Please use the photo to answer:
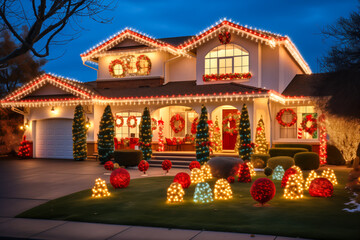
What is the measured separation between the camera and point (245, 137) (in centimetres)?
1950

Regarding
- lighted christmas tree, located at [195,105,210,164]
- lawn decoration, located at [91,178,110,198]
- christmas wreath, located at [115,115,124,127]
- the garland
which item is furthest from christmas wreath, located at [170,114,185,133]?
lawn decoration, located at [91,178,110,198]

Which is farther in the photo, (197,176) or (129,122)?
→ (129,122)

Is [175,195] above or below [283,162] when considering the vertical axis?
below

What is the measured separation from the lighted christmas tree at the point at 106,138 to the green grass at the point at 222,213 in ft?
31.5

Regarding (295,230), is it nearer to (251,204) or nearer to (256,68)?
(251,204)

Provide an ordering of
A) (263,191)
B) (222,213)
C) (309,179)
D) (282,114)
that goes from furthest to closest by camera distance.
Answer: (282,114) < (309,179) < (263,191) < (222,213)

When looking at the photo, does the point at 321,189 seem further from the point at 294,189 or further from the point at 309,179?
the point at 309,179

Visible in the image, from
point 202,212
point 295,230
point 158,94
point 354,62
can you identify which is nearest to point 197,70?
point 158,94

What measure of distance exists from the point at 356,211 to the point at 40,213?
7.45 m

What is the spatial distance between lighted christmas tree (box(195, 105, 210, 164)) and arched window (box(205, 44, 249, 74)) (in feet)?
13.5

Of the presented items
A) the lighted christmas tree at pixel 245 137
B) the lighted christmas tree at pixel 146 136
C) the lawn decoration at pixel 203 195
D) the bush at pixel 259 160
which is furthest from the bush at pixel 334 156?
the lawn decoration at pixel 203 195

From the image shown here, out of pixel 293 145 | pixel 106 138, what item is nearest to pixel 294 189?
pixel 293 145

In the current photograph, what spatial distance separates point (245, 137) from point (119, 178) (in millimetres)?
8885

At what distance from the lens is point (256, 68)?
2211cm
